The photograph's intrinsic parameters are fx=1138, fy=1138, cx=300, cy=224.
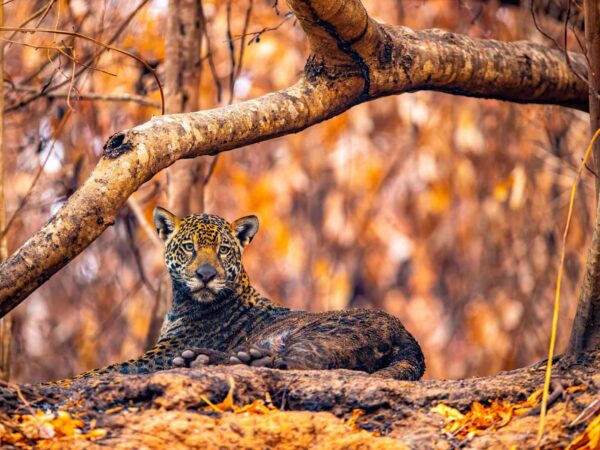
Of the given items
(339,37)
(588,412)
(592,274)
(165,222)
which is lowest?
(588,412)

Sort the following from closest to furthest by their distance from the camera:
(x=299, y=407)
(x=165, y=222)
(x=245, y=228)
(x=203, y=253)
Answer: (x=299, y=407) → (x=203, y=253) → (x=165, y=222) → (x=245, y=228)

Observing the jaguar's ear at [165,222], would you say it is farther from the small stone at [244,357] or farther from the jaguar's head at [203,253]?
the small stone at [244,357]

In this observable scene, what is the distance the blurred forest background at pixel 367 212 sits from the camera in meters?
15.3

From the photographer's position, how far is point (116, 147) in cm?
663

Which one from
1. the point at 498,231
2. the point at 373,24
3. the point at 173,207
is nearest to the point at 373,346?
the point at 373,24

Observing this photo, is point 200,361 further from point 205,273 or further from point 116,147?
point 205,273

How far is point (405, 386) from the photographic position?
6086 millimetres

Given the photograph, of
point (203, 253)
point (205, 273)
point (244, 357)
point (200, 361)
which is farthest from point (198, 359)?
point (203, 253)

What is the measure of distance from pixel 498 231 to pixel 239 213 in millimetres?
4404

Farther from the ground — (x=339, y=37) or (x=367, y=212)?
(x=367, y=212)

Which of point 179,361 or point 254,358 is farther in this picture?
point 254,358

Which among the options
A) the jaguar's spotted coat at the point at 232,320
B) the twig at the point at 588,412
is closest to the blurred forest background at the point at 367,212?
the jaguar's spotted coat at the point at 232,320

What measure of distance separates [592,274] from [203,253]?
391cm

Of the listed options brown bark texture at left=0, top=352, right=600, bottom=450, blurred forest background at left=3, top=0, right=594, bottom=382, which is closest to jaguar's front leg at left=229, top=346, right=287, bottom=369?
brown bark texture at left=0, top=352, right=600, bottom=450
